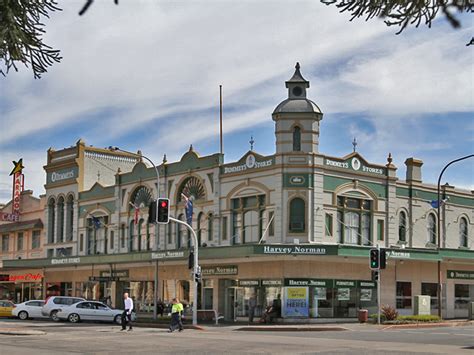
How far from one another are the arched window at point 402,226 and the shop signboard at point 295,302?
28.1 feet

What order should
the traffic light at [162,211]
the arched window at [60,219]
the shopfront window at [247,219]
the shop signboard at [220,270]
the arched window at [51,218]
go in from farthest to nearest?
the arched window at [51,218], the arched window at [60,219], the shop signboard at [220,270], the shopfront window at [247,219], the traffic light at [162,211]

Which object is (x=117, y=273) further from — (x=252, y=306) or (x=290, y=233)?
(x=290, y=233)

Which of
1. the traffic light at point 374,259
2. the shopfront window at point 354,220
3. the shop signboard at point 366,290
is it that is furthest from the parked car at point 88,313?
the traffic light at point 374,259

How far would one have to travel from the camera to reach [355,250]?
139 ft

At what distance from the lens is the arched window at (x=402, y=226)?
4853 centimetres

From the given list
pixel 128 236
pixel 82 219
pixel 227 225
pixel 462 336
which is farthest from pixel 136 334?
pixel 82 219

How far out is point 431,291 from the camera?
49.5 metres

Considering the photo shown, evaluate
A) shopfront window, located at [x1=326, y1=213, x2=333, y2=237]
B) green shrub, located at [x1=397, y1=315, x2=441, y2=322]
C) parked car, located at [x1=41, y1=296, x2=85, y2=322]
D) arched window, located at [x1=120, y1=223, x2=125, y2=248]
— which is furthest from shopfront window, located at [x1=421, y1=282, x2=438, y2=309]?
parked car, located at [x1=41, y1=296, x2=85, y2=322]

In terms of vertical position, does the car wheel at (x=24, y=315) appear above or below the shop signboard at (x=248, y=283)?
below

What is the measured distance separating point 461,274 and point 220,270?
15713 mm

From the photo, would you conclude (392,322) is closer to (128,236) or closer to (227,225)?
(227,225)

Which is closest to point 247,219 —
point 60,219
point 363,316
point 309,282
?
point 309,282

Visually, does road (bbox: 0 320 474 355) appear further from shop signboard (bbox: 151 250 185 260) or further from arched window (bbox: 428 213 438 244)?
arched window (bbox: 428 213 438 244)

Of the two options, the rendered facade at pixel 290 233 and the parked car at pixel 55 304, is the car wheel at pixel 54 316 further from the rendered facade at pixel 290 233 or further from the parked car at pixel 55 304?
the rendered facade at pixel 290 233
